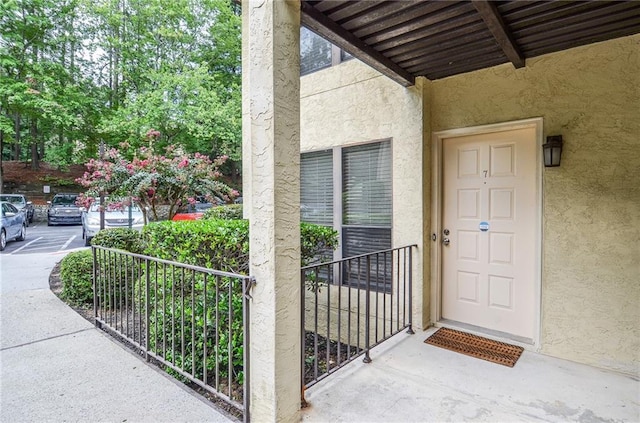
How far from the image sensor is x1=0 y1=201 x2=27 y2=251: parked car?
826 centimetres

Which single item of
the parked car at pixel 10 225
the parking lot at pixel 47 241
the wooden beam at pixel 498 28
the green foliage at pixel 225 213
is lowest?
the parking lot at pixel 47 241

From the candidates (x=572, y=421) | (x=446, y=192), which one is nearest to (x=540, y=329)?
(x=572, y=421)

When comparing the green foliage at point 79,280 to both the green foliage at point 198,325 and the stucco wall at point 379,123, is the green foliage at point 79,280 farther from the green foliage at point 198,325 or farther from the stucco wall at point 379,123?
the stucco wall at point 379,123

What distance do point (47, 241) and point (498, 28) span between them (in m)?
12.1

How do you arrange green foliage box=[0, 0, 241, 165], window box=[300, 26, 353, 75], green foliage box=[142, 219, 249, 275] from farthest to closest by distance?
1. green foliage box=[0, 0, 241, 165]
2. window box=[300, 26, 353, 75]
3. green foliage box=[142, 219, 249, 275]

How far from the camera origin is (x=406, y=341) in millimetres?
3297

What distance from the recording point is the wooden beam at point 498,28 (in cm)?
202

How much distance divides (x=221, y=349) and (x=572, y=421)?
2.43m

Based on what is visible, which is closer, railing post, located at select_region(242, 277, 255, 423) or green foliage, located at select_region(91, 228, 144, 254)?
railing post, located at select_region(242, 277, 255, 423)

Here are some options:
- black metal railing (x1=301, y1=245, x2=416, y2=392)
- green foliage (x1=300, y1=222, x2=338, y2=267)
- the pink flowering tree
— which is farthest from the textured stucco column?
the pink flowering tree

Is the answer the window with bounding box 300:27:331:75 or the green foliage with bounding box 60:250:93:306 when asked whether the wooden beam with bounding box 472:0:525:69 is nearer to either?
the window with bounding box 300:27:331:75

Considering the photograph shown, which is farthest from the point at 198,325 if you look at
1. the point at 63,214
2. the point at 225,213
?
the point at 63,214

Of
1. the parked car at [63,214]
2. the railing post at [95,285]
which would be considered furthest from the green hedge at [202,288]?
the parked car at [63,214]

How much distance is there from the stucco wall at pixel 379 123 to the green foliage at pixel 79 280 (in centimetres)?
319
